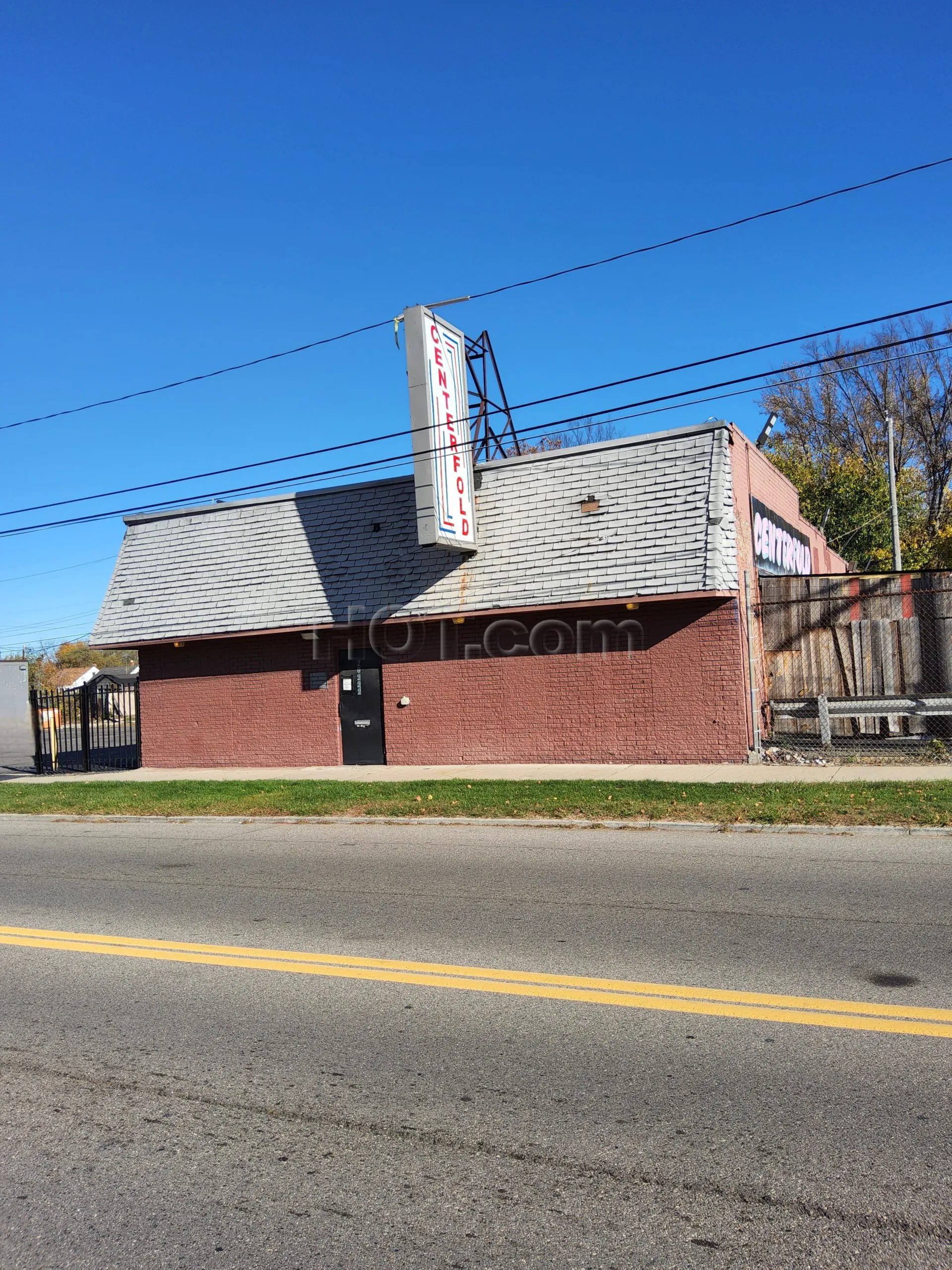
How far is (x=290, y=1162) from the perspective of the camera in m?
3.81

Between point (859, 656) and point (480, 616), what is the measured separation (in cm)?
605

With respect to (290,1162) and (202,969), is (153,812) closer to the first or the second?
(202,969)

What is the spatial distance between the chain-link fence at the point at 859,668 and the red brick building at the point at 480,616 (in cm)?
74

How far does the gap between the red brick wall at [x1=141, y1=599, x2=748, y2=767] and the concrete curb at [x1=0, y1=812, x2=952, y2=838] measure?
14.3 feet

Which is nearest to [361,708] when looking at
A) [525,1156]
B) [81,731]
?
[81,731]

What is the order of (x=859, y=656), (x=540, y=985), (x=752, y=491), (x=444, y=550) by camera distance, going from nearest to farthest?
(x=540, y=985)
(x=859, y=656)
(x=752, y=491)
(x=444, y=550)

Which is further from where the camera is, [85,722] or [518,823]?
[85,722]

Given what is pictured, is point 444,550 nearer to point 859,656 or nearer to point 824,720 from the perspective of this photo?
point 824,720

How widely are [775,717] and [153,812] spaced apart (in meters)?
9.77

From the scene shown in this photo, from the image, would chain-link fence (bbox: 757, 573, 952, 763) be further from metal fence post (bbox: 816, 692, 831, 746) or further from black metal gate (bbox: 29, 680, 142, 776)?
black metal gate (bbox: 29, 680, 142, 776)

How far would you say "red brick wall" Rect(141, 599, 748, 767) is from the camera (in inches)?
603

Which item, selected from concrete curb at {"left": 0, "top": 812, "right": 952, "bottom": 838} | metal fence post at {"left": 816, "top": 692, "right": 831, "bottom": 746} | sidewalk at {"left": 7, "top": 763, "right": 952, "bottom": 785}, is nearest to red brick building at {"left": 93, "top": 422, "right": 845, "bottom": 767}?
sidewalk at {"left": 7, "top": 763, "right": 952, "bottom": 785}

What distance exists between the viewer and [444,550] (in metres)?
17.6

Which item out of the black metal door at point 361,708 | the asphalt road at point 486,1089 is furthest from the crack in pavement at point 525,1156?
the black metal door at point 361,708
